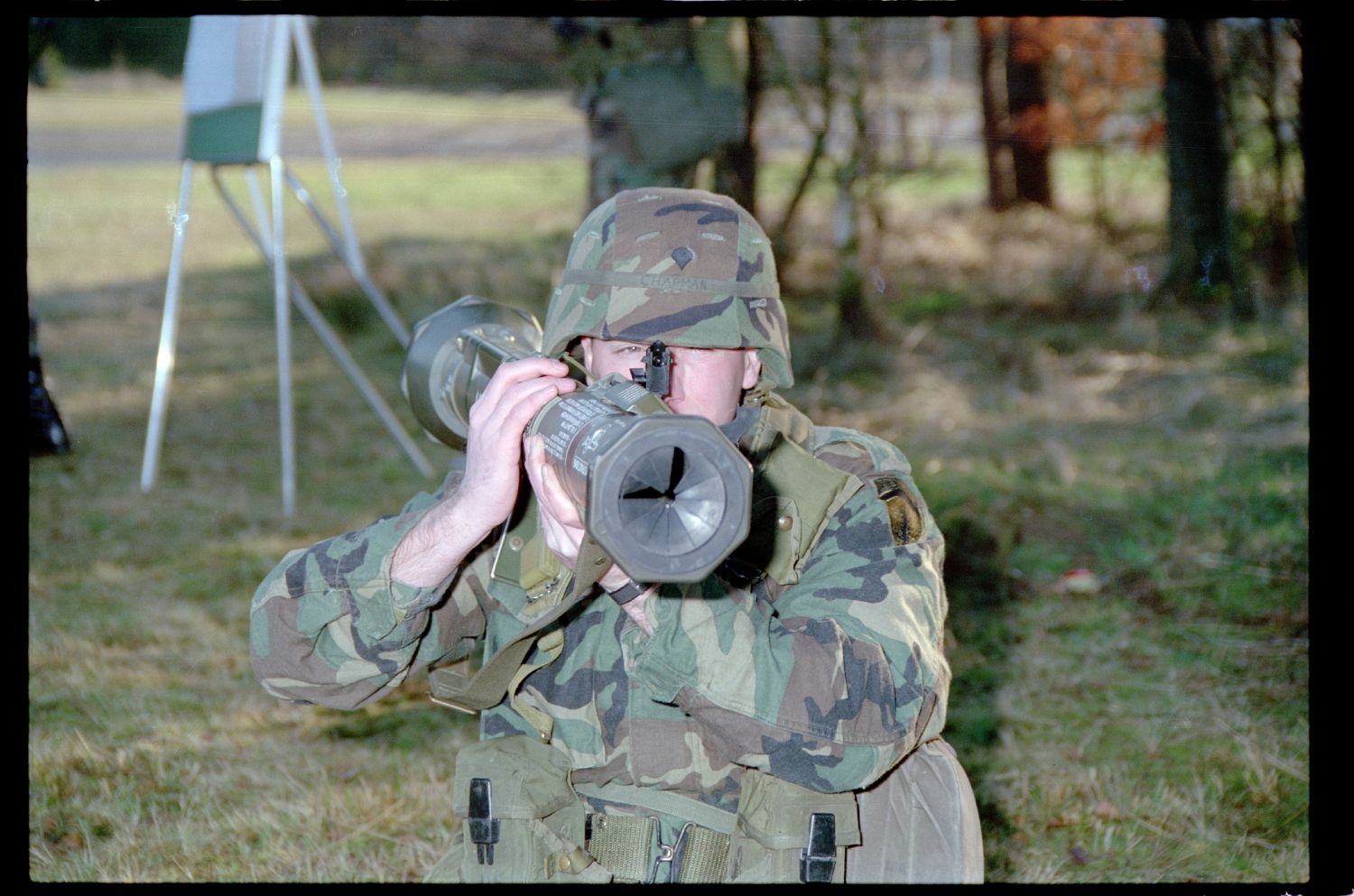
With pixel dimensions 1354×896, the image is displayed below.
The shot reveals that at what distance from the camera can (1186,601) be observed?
5.65m

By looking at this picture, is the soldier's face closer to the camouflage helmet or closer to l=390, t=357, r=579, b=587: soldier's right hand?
the camouflage helmet

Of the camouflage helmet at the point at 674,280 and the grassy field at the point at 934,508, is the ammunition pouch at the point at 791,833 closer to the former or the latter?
the camouflage helmet at the point at 674,280

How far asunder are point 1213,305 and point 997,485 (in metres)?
3.05

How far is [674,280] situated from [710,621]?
0.74m

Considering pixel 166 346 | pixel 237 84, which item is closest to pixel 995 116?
pixel 237 84

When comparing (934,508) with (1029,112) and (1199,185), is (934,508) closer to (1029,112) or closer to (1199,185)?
(1199,185)

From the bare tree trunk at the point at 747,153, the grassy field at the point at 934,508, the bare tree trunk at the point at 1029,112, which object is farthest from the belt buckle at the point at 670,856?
the bare tree trunk at the point at 1029,112

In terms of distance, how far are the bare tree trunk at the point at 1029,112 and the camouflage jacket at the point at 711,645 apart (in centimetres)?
903

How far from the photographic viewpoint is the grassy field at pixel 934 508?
4160 millimetres

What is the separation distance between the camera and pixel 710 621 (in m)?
2.29

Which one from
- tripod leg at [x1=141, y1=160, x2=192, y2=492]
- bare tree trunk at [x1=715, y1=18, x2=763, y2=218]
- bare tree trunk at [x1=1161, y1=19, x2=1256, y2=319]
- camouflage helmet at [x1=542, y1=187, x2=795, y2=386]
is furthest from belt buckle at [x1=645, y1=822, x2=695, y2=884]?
bare tree trunk at [x1=1161, y1=19, x2=1256, y2=319]

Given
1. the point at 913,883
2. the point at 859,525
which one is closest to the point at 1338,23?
the point at 859,525

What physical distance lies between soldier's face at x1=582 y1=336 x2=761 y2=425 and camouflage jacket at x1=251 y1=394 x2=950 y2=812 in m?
0.08

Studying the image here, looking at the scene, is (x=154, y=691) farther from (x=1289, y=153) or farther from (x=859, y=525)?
(x=1289, y=153)
